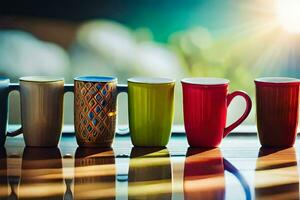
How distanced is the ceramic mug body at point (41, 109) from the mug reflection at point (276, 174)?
429 mm

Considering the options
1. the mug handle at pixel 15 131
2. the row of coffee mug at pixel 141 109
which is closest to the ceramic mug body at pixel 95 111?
the row of coffee mug at pixel 141 109

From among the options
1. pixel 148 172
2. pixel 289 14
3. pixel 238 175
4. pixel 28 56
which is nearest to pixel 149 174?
pixel 148 172

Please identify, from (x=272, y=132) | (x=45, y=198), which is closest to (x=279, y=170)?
(x=272, y=132)

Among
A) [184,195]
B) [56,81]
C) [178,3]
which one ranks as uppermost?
[178,3]

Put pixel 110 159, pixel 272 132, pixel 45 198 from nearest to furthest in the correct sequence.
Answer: pixel 45 198, pixel 110 159, pixel 272 132

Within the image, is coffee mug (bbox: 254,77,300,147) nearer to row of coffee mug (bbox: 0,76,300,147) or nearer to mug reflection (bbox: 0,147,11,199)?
row of coffee mug (bbox: 0,76,300,147)

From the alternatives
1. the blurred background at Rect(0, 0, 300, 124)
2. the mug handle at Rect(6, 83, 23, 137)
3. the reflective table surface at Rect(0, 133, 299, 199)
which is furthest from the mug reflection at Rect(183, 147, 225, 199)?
the mug handle at Rect(6, 83, 23, 137)

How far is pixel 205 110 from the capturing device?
1425mm

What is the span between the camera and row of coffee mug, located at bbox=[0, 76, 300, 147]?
4.64ft

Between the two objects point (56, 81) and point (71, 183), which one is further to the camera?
point (56, 81)

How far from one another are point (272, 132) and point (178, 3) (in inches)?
15.2

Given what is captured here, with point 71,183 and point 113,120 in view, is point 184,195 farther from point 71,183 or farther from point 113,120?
point 113,120

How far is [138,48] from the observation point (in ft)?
5.33

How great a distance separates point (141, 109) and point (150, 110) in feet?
0.06
